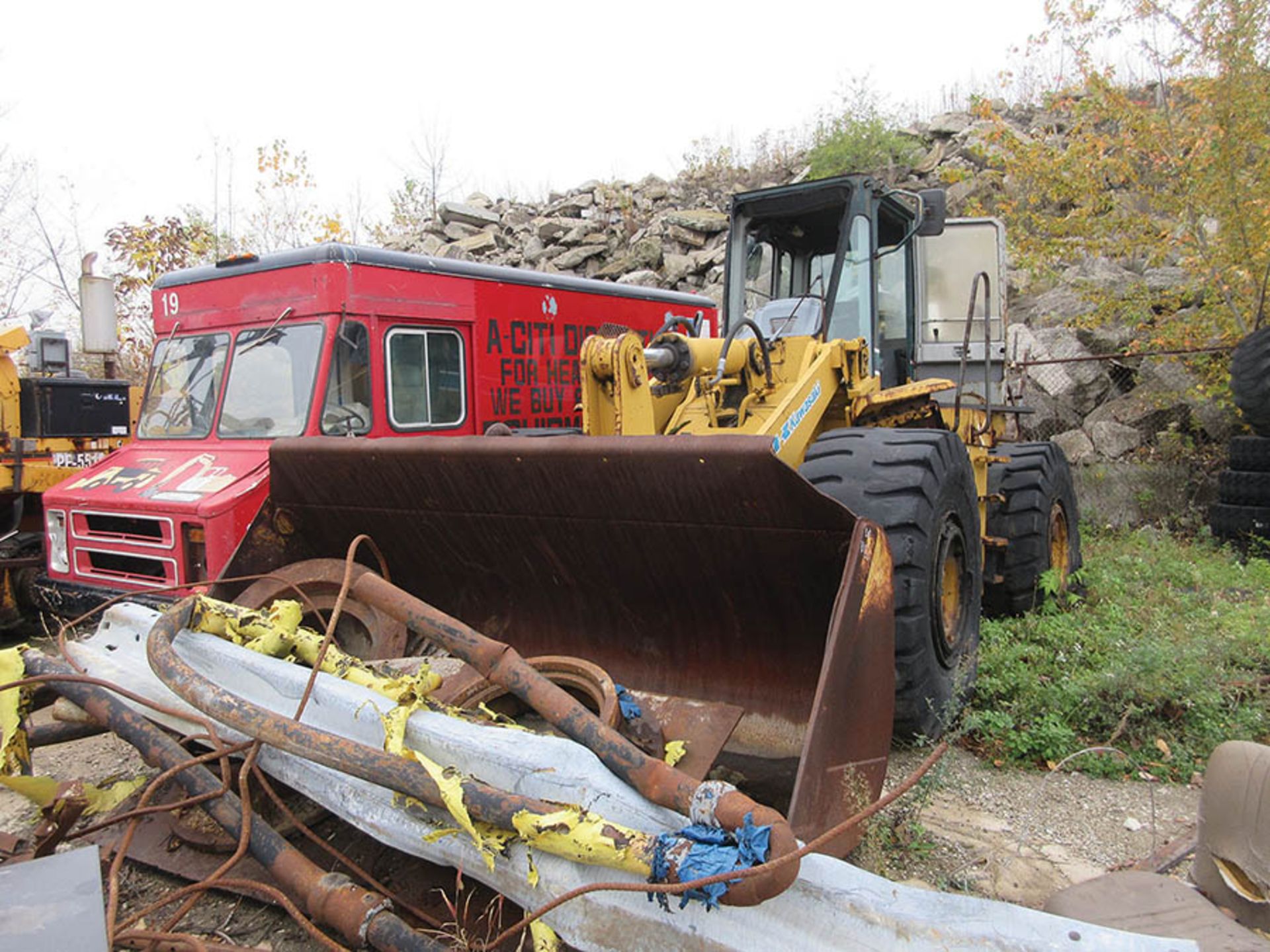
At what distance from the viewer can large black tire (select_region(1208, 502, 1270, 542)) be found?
7891mm

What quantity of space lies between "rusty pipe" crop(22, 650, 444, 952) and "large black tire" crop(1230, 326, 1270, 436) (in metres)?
8.40

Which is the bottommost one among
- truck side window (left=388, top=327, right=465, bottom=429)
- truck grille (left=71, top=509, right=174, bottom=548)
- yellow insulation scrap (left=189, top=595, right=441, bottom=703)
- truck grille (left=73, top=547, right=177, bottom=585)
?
truck grille (left=73, top=547, right=177, bottom=585)

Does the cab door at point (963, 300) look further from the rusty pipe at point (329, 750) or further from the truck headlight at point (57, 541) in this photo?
the truck headlight at point (57, 541)

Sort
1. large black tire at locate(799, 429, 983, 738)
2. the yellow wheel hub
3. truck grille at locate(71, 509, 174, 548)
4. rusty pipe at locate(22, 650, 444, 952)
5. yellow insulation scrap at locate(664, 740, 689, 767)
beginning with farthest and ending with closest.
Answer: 1. truck grille at locate(71, 509, 174, 548)
2. the yellow wheel hub
3. large black tire at locate(799, 429, 983, 738)
4. yellow insulation scrap at locate(664, 740, 689, 767)
5. rusty pipe at locate(22, 650, 444, 952)

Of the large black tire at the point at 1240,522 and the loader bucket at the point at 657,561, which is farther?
the large black tire at the point at 1240,522

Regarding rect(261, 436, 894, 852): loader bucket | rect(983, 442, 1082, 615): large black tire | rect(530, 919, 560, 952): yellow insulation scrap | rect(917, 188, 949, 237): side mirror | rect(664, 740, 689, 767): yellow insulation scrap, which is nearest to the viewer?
rect(530, 919, 560, 952): yellow insulation scrap

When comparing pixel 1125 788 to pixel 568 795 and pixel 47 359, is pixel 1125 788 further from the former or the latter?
pixel 47 359

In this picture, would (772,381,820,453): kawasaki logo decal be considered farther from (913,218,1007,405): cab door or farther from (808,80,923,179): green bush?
(808,80,923,179): green bush

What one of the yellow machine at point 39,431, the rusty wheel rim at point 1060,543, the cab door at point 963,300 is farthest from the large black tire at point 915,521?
the yellow machine at point 39,431

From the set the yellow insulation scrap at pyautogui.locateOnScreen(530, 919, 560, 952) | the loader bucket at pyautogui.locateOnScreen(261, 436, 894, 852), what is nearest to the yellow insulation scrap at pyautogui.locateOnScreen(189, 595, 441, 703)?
the loader bucket at pyautogui.locateOnScreen(261, 436, 894, 852)

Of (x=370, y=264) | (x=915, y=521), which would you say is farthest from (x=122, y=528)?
(x=915, y=521)

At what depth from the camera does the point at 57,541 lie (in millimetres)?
6047

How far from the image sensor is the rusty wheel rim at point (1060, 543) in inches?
252

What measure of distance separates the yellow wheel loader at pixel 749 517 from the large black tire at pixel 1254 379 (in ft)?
12.8
